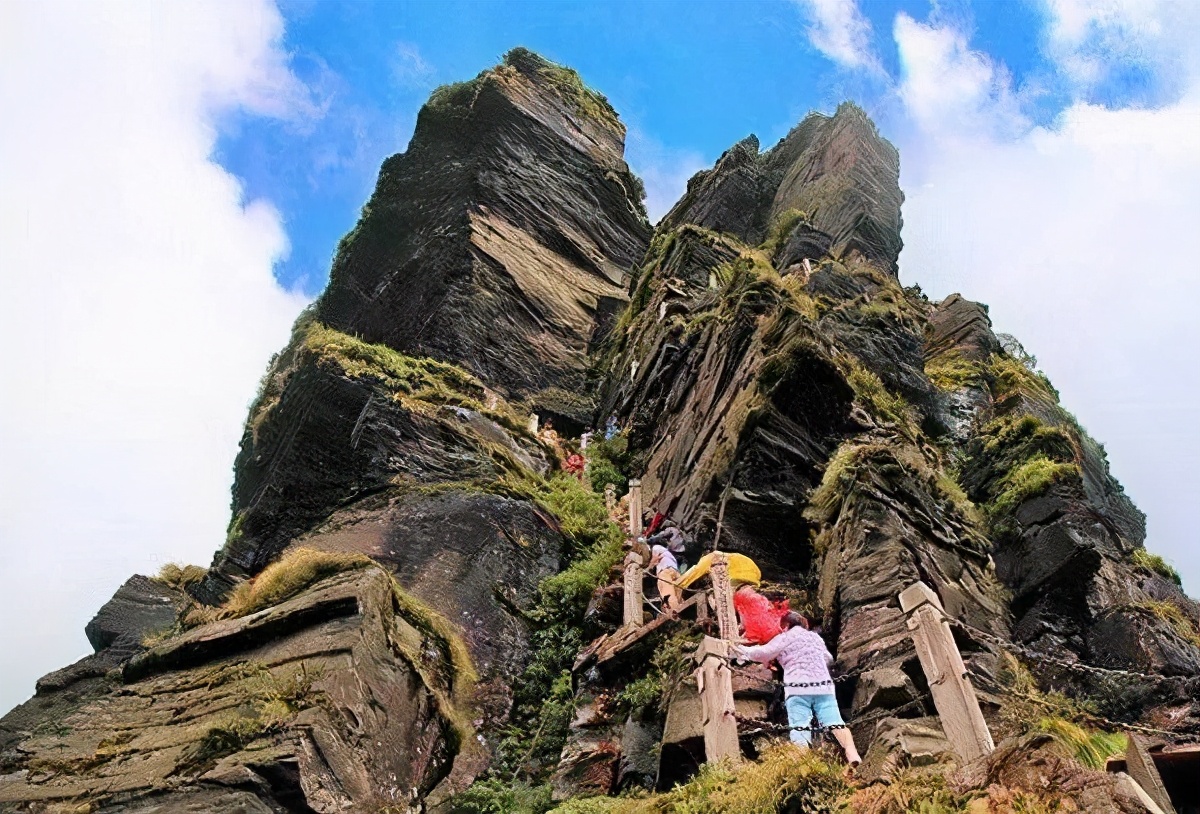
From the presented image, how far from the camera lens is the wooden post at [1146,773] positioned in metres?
4.43

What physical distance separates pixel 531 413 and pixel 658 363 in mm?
3975

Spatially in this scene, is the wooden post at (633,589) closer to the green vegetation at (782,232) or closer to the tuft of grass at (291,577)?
the tuft of grass at (291,577)

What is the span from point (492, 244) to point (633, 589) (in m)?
15.8

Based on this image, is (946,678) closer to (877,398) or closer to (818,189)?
(877,398)

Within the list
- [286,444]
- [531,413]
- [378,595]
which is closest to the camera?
[378,595]

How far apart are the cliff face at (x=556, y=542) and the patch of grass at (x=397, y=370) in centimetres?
Answer: 10

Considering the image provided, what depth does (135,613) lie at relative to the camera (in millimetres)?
24656

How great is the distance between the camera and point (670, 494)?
16.1 m

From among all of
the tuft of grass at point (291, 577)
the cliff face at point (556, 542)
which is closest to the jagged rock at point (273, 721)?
the cliff face at point (556, 542)

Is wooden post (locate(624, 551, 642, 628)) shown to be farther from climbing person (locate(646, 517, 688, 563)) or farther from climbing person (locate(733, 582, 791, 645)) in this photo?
climbing person (locate(733, 582, 791, 645))

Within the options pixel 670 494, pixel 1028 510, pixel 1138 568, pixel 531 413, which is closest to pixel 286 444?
pixel 531 413

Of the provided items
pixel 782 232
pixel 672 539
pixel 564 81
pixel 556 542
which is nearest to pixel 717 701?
pixel 672 539

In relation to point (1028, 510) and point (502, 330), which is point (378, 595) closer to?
point (1028, 510)

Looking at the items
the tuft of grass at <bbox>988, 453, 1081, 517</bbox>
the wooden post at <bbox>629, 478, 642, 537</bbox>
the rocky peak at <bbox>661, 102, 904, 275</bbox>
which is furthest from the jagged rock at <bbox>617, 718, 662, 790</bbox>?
the rocky peak at <bbox>661, 102, 904, 275</bbox>
